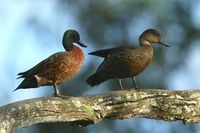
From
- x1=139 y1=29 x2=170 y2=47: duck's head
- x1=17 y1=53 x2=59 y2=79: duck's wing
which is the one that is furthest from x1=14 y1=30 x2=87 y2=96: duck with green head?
x1=139 y1=29 x2=170 y2=47: duck's head

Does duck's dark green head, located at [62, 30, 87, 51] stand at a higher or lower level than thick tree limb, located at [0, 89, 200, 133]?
higher

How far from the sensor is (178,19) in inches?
587

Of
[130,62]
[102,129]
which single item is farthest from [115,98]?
[102,129]

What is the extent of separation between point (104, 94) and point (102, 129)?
30.9 ft

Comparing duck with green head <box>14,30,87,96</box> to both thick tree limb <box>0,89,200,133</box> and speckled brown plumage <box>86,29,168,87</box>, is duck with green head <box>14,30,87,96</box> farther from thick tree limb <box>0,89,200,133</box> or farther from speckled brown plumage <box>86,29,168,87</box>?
speckled brown plumage <box>86,29,168,87</box>

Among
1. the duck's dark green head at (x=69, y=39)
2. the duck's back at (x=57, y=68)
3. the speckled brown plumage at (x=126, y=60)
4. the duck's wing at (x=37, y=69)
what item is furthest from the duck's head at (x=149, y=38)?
the duck's wing at (x=37, y=69)

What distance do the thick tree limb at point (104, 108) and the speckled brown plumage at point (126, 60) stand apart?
84cm

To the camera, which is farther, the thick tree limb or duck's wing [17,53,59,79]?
duck's wing [17,53,59,79]

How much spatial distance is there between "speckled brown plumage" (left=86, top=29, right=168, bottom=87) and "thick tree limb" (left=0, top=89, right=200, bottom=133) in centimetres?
84

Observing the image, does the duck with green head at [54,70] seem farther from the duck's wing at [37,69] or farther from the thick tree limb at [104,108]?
the thick tree limb at [104,108]

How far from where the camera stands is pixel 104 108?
550 centimetres

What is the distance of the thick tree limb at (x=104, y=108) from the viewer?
501cm

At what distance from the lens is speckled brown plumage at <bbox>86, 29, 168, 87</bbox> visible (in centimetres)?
659

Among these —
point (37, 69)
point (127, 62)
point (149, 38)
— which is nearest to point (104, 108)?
point (37, 69)
